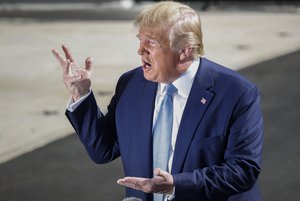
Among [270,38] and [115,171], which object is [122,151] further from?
[270,38]

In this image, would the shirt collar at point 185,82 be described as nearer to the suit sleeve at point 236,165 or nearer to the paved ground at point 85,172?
the suit sleeve at point 236,165

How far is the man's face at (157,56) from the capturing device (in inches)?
119

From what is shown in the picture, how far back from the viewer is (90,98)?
3.36 metres

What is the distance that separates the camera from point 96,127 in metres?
3.39

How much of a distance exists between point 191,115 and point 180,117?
7 cm

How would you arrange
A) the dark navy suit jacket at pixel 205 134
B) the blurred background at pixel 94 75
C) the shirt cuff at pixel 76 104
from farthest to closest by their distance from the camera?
the blurred background at pixel 94 75 → the shirt cuff at pixel 76 104 → the dark navy suit jacket at pixel 205 134

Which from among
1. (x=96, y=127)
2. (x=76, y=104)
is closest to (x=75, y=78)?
(x=76, y=104)

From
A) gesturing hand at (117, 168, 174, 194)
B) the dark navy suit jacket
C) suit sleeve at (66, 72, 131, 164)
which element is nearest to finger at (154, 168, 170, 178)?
gesturing hand at (117, 168, 174, 194)

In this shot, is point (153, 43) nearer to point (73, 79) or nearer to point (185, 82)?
point (185, 82)

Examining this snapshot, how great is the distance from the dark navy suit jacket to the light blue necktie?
32 millimetres

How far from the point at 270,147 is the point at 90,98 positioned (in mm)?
5209

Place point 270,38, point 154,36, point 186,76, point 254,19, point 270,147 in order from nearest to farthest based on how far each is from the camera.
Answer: point 154,36, point 186,76, point 270,147, point 270,38, point 254,19

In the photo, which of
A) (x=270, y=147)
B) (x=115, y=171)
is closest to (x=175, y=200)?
(x=115, y=171)

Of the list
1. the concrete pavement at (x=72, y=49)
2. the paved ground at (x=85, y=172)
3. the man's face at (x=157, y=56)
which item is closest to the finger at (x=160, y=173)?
the man's face at (x=157, y=56)
